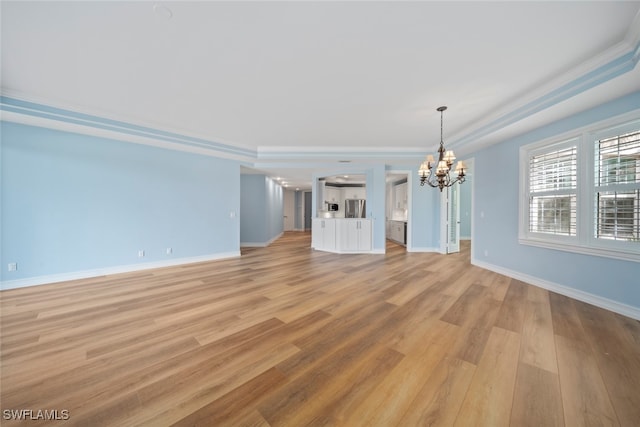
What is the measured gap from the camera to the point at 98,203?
12.8 ft

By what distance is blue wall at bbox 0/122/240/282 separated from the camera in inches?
130

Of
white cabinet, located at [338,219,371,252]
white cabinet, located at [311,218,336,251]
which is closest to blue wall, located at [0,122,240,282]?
white cabinet, located at [311,218,336,251]

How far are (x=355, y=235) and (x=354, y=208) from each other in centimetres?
213

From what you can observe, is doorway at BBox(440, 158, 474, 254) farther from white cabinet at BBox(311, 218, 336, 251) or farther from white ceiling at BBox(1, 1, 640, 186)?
white cabinet at BBox(311, 218, 336, 251)

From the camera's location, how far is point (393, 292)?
3.10 meters

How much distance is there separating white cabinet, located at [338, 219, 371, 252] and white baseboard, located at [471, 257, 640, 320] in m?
2.88

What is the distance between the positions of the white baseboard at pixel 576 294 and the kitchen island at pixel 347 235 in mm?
2916

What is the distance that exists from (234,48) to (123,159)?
11.7ft

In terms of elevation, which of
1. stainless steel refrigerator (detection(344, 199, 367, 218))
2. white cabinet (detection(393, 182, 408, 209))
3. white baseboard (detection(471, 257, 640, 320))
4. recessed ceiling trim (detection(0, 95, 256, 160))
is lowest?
white baseboard (detection(471, 257, 640, 320))

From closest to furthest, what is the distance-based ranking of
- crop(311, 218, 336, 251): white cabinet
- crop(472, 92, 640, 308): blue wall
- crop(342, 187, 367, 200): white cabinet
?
crop(472, 92, 640, 308): blue wall, crop(311, 218, 336, 251): white cabinet, crop(342, 187, 367, 200): white cabinet

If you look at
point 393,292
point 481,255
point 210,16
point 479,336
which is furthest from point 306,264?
point 210,16

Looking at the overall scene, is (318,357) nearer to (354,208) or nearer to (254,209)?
(254,209)

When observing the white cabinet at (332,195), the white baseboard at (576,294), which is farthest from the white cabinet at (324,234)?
the white baseboard at (576,294)

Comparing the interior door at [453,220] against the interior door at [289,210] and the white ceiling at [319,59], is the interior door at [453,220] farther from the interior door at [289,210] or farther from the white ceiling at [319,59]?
the interior door at [289,210]
